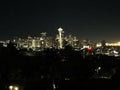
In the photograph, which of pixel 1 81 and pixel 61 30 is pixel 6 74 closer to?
pixel 1 81

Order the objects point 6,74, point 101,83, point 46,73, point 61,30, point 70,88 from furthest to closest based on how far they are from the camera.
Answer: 1. point 61,30
2. point 46,73
3. point 6,74
4. point 101,83
5. point 70,88

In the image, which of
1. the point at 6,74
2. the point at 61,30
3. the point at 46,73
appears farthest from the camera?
the point at 61,30

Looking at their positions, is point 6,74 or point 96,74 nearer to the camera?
point 6,74

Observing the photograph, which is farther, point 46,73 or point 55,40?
point 55,40

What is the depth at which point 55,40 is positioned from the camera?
85.6 meters

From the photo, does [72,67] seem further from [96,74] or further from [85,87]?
[85,87]

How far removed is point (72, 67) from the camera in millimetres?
25516

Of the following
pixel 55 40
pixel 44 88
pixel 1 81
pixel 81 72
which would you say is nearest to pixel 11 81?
pixel 1 81

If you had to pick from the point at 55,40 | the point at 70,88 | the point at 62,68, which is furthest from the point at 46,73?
the point at 55,40

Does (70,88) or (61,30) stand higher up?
(61,30)

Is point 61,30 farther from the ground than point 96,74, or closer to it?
farther from the ground

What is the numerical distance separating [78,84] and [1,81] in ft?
13.0

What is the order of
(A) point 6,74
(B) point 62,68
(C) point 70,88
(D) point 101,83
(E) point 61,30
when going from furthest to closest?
(E) point 61,30, (B) point 62,68, (A) point 6,74, (D) point 101,83, (C) point 70,88

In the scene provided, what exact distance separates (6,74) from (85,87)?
5063mm
